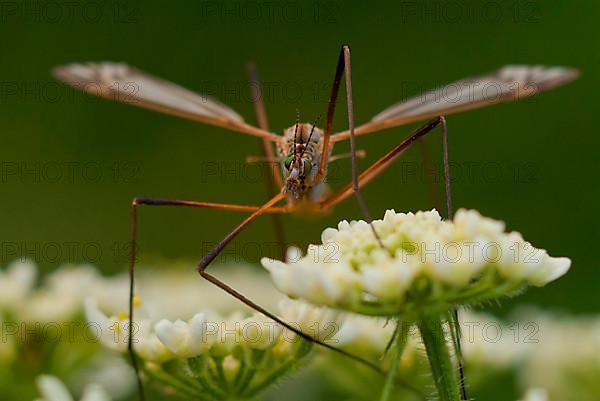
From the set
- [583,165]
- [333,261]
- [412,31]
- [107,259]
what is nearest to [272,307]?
[333,261]

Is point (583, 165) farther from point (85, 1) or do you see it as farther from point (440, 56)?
point (85, 1)

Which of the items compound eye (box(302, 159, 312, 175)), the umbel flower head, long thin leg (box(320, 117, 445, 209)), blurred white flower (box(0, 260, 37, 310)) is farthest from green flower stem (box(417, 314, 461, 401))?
blurred white flower (box(0, 260, 37, 310))

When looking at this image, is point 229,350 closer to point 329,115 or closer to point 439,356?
point 439,356

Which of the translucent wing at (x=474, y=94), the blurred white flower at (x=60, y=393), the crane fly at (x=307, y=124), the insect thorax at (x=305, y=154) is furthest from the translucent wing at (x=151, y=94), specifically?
the blurred white flower at (x=60, y=393)

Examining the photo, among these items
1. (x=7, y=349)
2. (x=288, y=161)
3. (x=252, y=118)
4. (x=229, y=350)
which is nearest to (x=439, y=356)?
(x=229, y=350)

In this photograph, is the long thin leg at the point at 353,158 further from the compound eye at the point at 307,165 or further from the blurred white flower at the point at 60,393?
the blurred white flower at the point at 60,393
